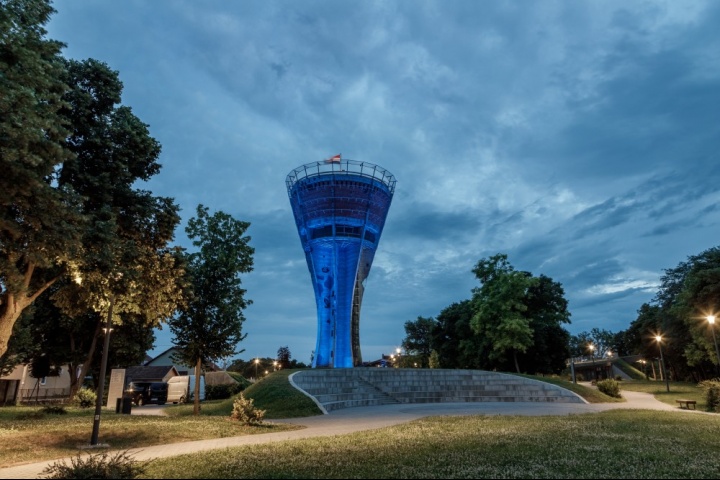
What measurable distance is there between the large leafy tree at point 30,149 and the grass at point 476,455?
7.87 m

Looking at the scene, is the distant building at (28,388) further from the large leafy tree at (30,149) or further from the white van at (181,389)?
the large leafy tree at (30,149)

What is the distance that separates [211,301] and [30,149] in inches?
474

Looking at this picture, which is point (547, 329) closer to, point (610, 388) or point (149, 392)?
point (610, 388)

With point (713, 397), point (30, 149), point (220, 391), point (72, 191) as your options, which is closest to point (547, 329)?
point (713, 397)

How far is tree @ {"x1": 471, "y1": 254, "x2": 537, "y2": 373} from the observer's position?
150 feet

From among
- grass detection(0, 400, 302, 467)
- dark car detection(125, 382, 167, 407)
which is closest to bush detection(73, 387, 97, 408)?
grass detection(0, 400, 302, 467)

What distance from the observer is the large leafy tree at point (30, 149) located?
37.3 ft

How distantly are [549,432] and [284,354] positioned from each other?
6600 centimetres

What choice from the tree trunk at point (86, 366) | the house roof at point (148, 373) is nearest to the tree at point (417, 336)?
the house roof at point (148, 373)

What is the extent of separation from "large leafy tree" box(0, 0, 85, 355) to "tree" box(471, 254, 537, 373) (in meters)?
40.8

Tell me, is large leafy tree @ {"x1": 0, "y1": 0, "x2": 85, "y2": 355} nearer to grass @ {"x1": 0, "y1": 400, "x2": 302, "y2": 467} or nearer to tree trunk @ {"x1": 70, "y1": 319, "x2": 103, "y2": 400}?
grass @ {"x1": 0, "y1": 400, "x2": 302, "y2": 467}

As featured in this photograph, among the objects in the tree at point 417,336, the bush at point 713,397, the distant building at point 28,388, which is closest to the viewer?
the bush at point 713,397

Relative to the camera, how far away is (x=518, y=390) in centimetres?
3269

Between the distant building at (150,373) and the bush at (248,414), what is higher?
the distant building at (150,373)
